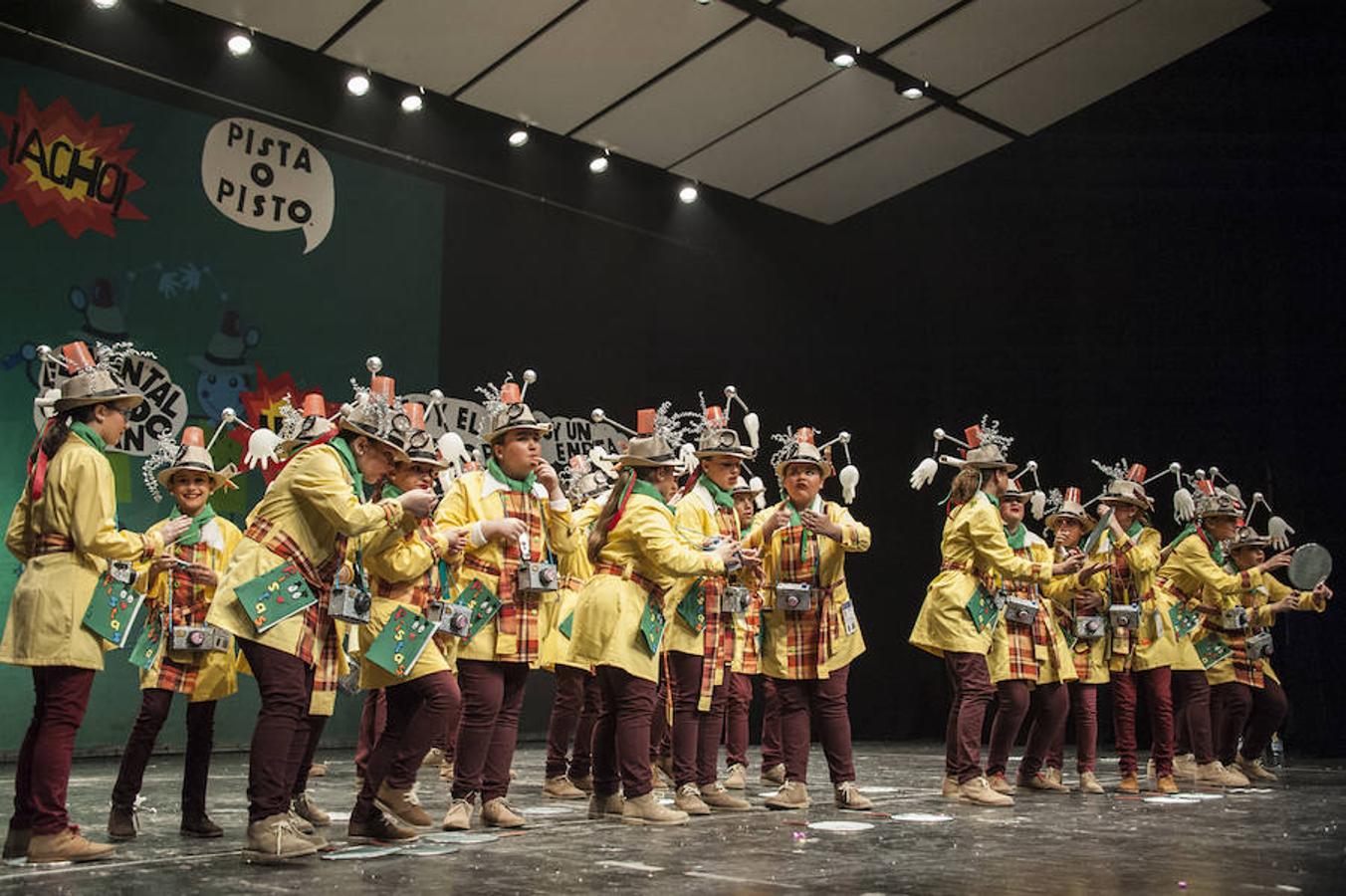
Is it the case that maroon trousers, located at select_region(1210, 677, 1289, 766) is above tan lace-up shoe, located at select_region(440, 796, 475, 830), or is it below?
above

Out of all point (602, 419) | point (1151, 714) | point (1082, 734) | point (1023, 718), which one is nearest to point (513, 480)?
point (602, 419)

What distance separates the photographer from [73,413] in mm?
4117

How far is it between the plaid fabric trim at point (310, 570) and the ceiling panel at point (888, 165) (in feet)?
25.3

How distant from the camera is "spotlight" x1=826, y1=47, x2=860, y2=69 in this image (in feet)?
30.7

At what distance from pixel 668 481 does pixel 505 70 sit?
5184mm

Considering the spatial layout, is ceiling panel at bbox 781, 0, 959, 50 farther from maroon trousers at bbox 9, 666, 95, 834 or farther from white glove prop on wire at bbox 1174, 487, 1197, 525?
maroon trousers at bbox 9, 666, 95, 834

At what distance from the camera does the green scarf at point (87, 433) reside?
4062 millimetres

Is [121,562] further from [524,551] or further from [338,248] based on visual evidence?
[338,248]

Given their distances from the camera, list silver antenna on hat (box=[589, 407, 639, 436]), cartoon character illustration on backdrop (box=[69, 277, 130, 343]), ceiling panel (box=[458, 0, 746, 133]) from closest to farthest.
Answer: silver antenna on hat (box=[589, 407, 639, 436]), cartoon character illustration on backdrop (box=[69, 277, 130, 343]), ceiling panel (box=[458, 0, 746, 133])

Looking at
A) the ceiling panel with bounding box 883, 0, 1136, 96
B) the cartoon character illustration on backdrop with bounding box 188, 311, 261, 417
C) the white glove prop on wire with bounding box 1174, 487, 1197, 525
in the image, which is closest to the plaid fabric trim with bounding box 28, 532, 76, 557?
the cartoon character illustration on backdrop with bounding box 188, 311, 261, 417

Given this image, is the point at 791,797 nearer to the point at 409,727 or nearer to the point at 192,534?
the point at 409,727

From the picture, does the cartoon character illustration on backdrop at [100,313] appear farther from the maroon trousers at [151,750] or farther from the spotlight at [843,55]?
the spotlight at [843,55]

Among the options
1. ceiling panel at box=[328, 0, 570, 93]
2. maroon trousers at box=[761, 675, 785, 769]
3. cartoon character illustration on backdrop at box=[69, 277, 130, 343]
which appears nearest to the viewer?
maroon trousers at box=[761, 675, 785, 769]

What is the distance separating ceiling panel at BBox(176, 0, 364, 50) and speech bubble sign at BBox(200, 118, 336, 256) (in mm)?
722
